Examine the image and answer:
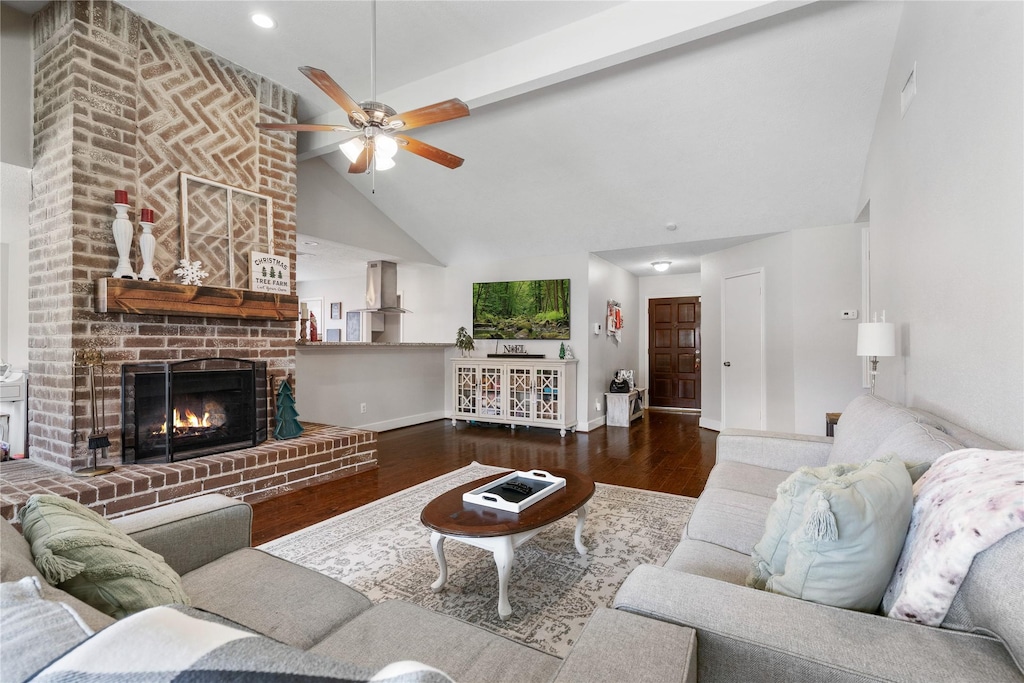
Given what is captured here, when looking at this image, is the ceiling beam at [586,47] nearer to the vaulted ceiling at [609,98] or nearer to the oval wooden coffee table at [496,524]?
the vaulted ceiling at [609,98]

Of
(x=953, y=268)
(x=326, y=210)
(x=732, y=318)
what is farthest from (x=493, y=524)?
(x=732, y=318)

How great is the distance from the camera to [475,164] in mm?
4836

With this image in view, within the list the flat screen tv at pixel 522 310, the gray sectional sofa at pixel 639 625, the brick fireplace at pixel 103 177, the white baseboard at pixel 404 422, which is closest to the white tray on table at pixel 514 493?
the gray sectional sofa at pixel 639 625

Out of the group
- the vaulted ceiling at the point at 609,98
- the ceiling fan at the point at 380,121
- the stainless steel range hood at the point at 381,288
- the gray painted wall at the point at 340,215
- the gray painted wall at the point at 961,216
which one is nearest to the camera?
the gray painted wall at the point at 961,216

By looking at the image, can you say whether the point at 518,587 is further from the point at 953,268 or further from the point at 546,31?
the point at 546,31

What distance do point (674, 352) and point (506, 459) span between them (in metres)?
4.64

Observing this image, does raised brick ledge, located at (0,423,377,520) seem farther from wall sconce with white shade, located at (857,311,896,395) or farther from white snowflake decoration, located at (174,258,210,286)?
wall sconce with white shade, located at (857,311,896,395)

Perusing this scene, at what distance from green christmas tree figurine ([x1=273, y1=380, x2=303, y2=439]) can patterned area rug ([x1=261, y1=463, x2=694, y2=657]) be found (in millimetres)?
1185

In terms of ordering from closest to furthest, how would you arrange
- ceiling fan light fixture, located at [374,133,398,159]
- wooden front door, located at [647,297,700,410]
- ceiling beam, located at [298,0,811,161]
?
1. ceiling fan light fixture, located at [374,133,398,159]
2. ceiling beam, located at [298,0,811,161]
3. wooden front door, located at [647,297,700,410]

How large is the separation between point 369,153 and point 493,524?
2163mm

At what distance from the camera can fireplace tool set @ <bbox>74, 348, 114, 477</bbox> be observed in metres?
2.86

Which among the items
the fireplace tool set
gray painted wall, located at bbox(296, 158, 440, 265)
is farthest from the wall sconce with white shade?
gray painted wall, located at bbox(296, 158, 440, 265)

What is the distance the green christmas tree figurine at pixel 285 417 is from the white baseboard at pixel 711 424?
480cm

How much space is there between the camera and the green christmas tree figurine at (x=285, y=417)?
12.7 feet
